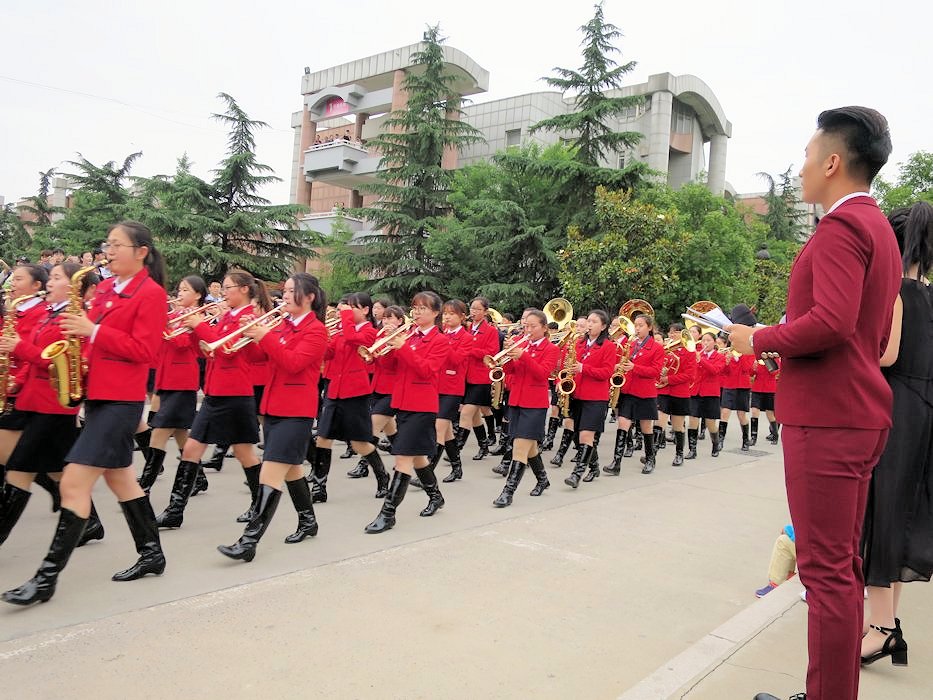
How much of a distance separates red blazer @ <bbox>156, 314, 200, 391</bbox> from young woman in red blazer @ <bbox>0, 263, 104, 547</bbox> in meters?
1.52

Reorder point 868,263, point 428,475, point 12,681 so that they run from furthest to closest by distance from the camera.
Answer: point 428,475
point 12,681
point 868,263

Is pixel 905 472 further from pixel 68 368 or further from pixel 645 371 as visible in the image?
pixel 645 371

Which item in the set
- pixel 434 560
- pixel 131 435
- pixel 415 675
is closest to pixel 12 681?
pixel 131 435

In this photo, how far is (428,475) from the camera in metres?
6.35

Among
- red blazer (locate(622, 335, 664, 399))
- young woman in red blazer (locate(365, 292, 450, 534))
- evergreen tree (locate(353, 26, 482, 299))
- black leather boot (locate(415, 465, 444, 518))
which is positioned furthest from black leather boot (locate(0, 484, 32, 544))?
evergreen tree (locate(353, 26, 482, 299))

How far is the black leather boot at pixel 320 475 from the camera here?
6845mm

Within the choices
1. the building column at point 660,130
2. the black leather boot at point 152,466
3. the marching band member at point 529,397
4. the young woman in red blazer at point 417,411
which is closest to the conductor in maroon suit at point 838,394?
the young woman in red blazer at point 417,411

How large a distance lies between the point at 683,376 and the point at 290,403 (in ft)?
23.0

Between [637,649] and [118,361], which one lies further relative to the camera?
[118,361]

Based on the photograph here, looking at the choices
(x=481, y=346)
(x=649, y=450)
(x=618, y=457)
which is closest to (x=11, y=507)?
(x=481, y=346)

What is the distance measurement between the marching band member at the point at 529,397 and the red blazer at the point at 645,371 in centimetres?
241

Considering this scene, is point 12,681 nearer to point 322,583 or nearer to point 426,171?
point 322,583

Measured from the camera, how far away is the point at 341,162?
36750 millimetres

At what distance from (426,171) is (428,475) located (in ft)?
59.7
